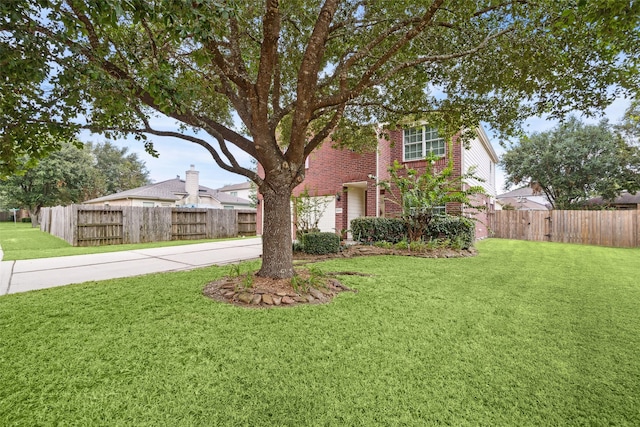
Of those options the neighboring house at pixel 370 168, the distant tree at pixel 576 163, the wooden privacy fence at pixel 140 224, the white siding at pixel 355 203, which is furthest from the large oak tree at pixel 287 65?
the distant tree at pixel 576 163

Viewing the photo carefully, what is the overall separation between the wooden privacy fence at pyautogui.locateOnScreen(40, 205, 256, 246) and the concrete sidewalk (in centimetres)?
451

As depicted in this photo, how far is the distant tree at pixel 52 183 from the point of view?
26.2 meters

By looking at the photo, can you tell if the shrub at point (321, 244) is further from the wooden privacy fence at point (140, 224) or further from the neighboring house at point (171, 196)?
the neighboring house at point (171, 196)

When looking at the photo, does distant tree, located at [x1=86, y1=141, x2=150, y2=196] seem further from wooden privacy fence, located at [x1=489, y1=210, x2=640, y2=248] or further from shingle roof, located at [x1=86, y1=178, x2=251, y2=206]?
wooden privacy fence, located at [x1=489, y1=210, x2=640, y2=248]

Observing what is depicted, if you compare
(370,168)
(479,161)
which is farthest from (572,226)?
(370,168)

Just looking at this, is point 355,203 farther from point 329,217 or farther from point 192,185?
point 192,185

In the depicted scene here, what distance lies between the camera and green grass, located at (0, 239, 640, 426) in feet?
5.89

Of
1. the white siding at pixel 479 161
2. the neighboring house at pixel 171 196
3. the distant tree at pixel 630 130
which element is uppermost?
the distant tree at pixel 630 130

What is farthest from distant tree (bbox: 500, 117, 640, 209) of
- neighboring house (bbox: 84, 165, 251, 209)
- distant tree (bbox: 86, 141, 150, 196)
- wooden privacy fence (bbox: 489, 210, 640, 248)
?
distant tree (bbox: 86, 141, 150, 196)

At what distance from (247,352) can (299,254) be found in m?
5.47

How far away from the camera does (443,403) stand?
1887 mm

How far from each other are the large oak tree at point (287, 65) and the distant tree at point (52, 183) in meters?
29.5

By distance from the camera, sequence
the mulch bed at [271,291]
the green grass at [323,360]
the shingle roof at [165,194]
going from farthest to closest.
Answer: the shingle roof at [165,194] < the mulch bed at [271,291] < the green grass at [323,360]

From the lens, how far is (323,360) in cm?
238
